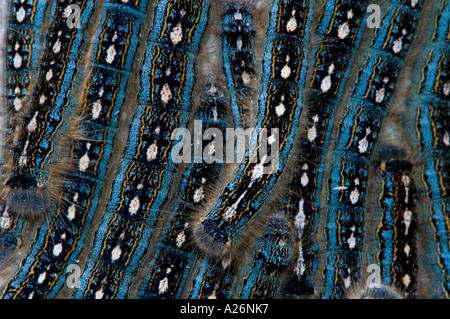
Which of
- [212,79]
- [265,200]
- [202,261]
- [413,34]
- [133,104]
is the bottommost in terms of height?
[202,261]

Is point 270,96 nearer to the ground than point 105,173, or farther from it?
farther from it

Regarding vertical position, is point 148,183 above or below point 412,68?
below

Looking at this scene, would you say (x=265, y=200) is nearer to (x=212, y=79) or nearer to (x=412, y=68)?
(x=212, y=79)

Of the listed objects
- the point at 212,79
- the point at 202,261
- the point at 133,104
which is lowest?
the point at 202,261

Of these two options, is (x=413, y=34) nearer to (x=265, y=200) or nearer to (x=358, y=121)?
(x=358, y=121)

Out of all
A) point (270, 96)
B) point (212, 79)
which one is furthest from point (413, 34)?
point (212, 79)

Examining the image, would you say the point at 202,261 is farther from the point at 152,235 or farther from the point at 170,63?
the point at 170,63

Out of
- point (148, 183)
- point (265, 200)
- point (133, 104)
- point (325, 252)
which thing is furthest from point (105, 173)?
point (325, 252)

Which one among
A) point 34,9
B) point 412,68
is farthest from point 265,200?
point 34,9
